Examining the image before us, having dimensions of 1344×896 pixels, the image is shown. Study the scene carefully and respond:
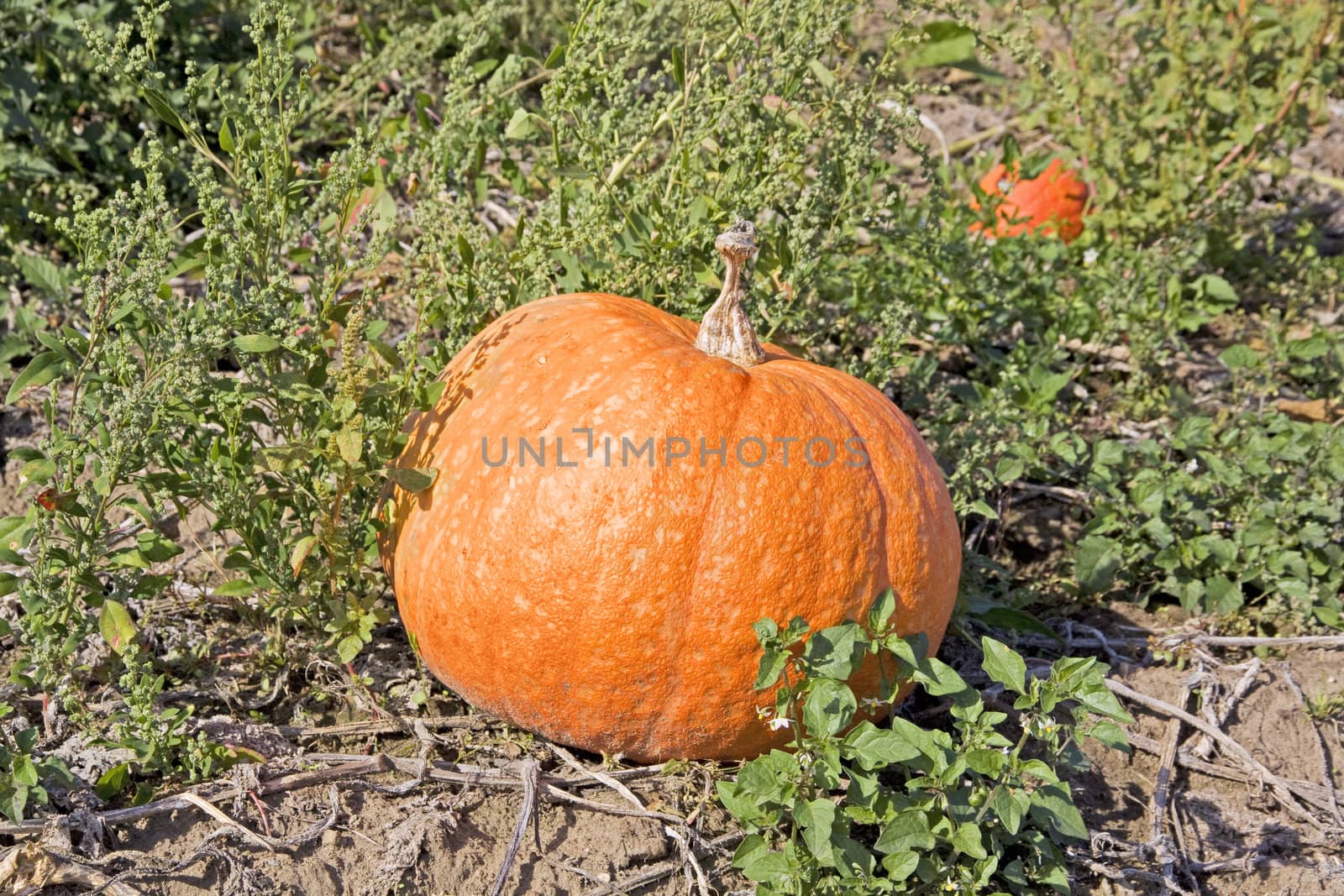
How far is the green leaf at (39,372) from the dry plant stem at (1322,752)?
3.02m

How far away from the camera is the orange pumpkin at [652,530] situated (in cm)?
254

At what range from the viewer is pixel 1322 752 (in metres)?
3.12

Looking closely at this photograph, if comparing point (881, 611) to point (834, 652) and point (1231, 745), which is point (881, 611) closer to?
point (834, 652)

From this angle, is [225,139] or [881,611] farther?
[225,139]

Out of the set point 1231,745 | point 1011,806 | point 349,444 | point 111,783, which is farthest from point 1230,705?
point 111,783

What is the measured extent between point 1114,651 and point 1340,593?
78 centimetres

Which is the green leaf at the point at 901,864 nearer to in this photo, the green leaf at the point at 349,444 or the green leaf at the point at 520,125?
the green leaf at the point at 349,444

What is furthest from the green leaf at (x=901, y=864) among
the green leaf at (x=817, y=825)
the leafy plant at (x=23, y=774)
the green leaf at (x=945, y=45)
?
the green leaf at (x=945, y=45)

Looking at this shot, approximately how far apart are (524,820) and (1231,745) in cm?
177

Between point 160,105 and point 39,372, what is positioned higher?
point 160,105

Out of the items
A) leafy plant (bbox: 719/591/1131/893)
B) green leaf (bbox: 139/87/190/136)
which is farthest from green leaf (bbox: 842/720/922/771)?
green leaf (bbox: 139/87/190/136)

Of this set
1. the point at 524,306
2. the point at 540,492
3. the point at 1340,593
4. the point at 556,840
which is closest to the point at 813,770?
the point at 556,840

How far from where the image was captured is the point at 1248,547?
354 centimetres

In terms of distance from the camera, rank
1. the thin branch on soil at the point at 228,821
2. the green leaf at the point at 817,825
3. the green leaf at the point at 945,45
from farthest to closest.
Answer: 1. the green leaf at the point at 945,45
2. the thin branch on soil at the point at 228,821
3. the green leaf at the point at 817,825
